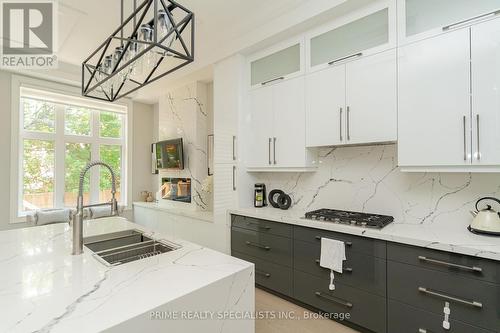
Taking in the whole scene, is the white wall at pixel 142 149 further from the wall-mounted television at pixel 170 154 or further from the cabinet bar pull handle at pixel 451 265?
the cabinet bar pull handle at pixel 451 265

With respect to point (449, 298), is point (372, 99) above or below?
above

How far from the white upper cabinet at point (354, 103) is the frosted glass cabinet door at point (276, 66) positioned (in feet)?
0.95

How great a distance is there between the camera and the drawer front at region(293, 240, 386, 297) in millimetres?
1722

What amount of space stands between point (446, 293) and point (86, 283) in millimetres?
1920

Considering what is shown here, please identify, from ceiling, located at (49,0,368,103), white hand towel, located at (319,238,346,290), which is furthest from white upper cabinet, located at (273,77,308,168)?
white hand towel, located at (319,238,346,290)

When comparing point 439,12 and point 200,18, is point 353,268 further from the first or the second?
point 200,18

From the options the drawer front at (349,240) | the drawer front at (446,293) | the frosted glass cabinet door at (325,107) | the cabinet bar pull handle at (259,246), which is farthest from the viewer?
the cabinet bar pull handle at (259,246)

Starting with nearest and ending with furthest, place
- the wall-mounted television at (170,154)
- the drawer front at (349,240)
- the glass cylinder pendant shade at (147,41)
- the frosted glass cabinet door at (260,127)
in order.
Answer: the glass cylinder pendant shade at (147,41) < the drawer front at (349,240) < the frosted glass cabinet door at (260,127) < the wall-mounted television at (170,154)

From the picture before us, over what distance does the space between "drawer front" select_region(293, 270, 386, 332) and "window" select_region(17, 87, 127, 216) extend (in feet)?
12.0

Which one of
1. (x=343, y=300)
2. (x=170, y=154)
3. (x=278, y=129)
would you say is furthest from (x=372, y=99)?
(x=170, y=154)

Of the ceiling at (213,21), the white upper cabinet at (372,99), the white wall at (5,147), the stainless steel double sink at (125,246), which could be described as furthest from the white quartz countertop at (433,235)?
the white wall at (5,147)

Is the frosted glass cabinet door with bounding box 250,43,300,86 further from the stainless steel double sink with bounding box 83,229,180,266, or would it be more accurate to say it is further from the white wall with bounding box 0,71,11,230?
the white wall with bounding box 0,71,11,230

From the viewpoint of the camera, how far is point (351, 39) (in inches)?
82.0

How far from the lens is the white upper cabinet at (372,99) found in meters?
1.87
